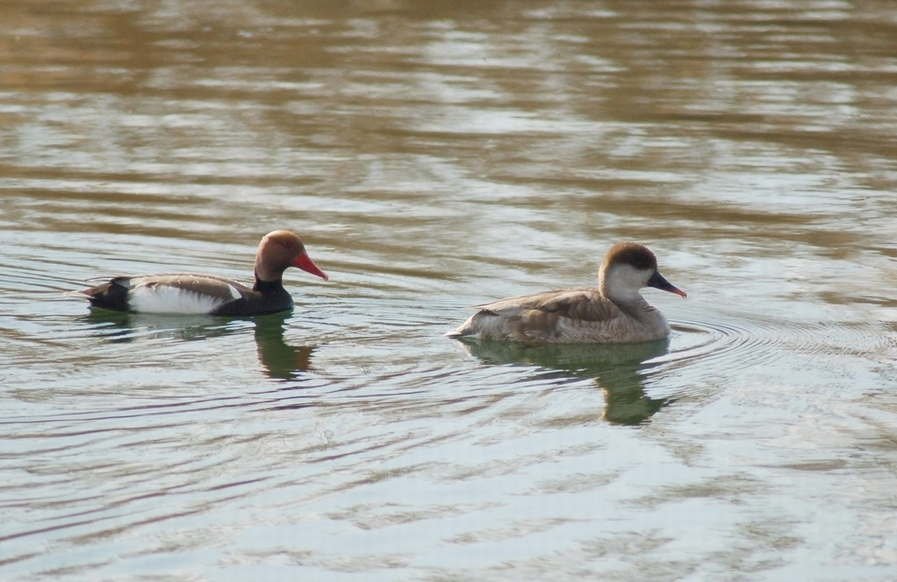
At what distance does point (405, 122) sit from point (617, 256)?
777 centimetres

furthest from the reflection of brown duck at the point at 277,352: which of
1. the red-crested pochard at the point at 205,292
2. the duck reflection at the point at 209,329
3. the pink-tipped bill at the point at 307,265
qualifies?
the pink-tipped bill at the point at 307,265

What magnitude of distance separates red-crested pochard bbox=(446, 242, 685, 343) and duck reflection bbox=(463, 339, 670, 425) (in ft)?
0.22

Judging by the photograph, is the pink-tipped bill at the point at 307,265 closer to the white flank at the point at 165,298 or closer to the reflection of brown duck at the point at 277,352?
the reflection of brown duck at the point at 277,352

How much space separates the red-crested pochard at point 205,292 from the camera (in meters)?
10.4

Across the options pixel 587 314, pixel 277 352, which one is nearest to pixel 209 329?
pixel 277 352

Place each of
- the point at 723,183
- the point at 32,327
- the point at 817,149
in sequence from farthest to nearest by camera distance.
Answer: the point at 817,149 < the point at 723,183 < the point at 32,327

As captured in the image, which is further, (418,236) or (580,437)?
(418,236)

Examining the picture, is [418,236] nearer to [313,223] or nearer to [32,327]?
[313,223]

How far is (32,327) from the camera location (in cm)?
982

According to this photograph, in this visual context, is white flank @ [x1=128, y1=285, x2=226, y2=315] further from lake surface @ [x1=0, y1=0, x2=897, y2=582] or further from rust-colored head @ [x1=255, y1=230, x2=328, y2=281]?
rust-colored head @ [x1=255, y1=230, x2=328, y2=281]

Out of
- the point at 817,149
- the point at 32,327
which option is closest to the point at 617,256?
the point at 32,327

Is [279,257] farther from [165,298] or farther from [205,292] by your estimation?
[165,298]

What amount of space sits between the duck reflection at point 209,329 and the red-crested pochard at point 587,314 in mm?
1137

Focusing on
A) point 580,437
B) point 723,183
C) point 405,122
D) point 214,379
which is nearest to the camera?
point 580,437
